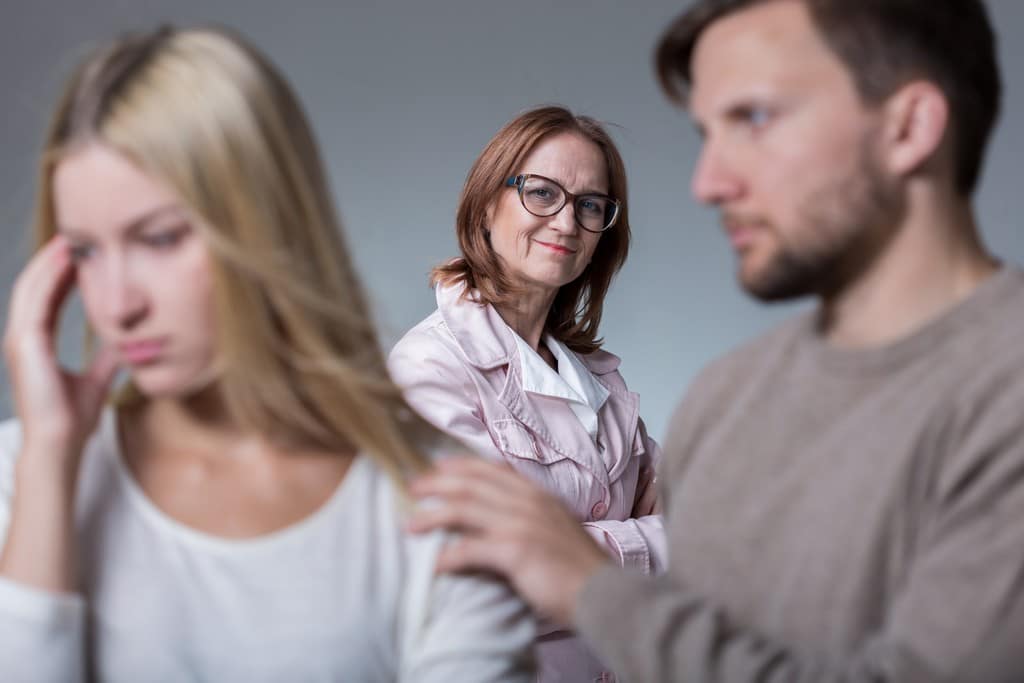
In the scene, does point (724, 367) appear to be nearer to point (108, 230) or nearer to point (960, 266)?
point (960, 266)

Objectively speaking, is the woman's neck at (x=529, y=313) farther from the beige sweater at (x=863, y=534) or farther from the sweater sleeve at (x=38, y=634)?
the sweater sleeve at (x=38, y=634)

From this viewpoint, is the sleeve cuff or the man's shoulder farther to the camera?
the sleeve cuff

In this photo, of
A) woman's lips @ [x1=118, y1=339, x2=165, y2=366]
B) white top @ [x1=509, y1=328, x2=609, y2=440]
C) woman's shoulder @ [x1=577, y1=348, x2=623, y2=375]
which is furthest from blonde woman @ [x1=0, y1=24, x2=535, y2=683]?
woman's shoulder @ [x1=577, y1=348, x2=623, y2=375]

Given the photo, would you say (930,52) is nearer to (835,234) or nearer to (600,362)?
(835,234)

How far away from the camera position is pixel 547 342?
2.75 m

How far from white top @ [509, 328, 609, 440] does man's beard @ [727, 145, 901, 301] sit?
Answer: 4.06 ft

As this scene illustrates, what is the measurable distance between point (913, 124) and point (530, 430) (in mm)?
1328

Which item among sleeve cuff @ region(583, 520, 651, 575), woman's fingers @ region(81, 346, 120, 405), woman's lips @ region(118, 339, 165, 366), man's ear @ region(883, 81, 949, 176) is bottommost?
sleeve cuff @ region(583, 520, 651, 575)

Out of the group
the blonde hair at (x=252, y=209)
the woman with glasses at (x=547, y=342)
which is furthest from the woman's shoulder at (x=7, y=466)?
the woman with glasses at (x=547, y=342)

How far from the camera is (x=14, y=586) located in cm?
116

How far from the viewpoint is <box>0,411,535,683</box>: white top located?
1217 millimetres

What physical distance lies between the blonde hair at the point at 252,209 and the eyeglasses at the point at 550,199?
4.65ft

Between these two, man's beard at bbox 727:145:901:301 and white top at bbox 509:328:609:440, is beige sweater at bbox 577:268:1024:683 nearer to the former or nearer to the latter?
man's beard at bbox 727:145:901:301

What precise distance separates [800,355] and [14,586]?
2.91 ft
